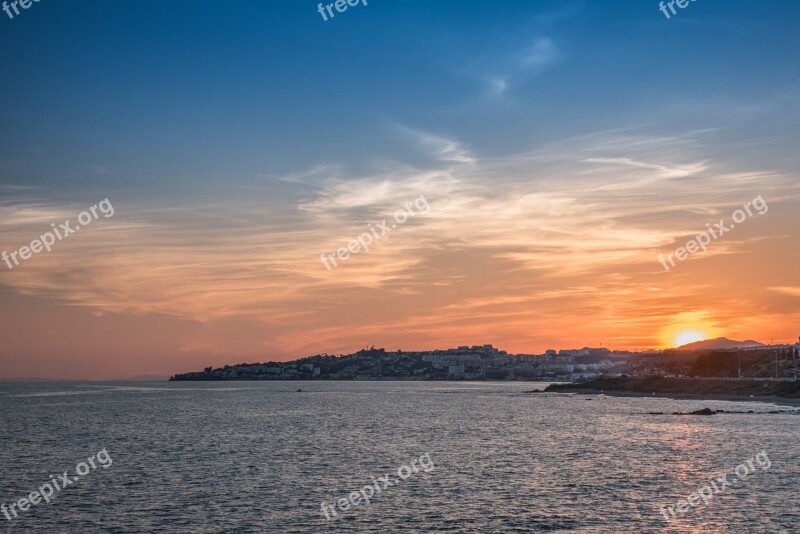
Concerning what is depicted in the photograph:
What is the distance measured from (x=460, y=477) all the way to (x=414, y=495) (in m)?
8.93

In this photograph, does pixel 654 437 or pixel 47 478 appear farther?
pixel 654 437

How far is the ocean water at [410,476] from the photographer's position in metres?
45.8

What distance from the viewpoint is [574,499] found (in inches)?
2058

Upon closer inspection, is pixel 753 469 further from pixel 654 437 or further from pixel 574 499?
pixel 654 437

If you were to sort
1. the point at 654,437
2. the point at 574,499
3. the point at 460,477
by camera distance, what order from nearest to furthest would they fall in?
the point at 574,499 < the point at 460,477 < the point at 654,437

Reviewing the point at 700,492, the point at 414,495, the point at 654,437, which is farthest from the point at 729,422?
the point at 414,495

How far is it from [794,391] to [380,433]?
11787 cm

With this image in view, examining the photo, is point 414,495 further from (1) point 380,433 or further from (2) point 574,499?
(1) point 380,433

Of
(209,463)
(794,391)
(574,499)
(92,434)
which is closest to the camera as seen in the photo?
(574,499)

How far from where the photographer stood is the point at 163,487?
190 feet

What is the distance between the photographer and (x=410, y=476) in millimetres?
63188

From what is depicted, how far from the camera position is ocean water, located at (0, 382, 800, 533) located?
150 ft

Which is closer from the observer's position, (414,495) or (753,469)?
(414,495)

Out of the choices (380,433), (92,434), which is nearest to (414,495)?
(380,433)
